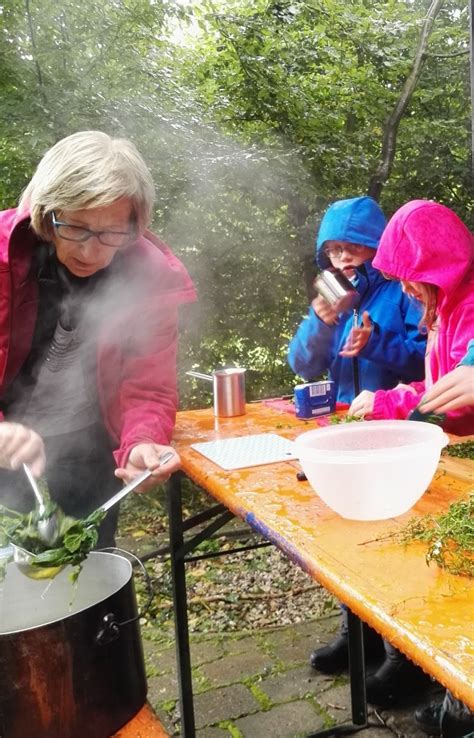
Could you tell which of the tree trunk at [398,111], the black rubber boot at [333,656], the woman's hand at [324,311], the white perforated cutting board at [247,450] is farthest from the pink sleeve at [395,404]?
the tree trunk at [398,111]

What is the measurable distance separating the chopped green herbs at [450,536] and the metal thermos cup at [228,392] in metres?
1.38

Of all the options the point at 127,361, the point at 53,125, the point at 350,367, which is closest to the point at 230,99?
the point at 53,125

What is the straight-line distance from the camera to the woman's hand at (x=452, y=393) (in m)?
1.48

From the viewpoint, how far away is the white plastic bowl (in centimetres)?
113

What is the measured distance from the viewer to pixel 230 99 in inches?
188

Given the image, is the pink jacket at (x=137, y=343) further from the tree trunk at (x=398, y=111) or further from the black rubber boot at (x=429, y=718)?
the tree trunk at (x=398, y=111)

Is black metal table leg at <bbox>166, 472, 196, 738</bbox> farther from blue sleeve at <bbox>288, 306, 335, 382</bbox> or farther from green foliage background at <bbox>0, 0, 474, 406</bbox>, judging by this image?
green foliage background at <bbox>0, 0, 474, 406</bbox>

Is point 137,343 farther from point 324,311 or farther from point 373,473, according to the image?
point 373,473

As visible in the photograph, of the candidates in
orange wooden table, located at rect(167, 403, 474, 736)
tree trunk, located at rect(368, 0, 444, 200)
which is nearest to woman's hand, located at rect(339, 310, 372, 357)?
orange wooden table, located at rect(167, 403, 474, 736)

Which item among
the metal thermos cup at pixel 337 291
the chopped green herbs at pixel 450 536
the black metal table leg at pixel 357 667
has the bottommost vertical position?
the black metal table leg at pixel 357 667

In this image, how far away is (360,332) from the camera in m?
2.61

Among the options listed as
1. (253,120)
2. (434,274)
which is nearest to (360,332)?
(434,274)

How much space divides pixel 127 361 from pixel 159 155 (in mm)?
2714

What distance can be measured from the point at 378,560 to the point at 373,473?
164mm
